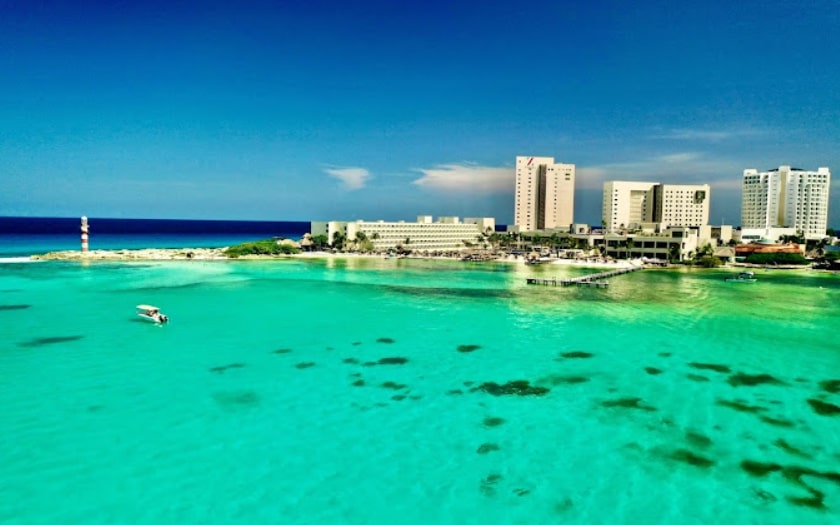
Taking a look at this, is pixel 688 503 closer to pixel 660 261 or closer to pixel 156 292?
pixel 156 292

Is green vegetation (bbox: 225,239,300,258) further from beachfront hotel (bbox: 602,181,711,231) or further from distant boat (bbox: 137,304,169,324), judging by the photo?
beachfront hotel (bbox: 602,181,711,231)

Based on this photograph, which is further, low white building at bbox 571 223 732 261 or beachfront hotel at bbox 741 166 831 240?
Answer: beachfront hotel at bbox 741 166 831 240

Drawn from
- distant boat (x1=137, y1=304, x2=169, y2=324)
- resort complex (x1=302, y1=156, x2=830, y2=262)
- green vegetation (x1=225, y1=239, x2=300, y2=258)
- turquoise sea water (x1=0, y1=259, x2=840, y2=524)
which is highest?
resort complex (x1=302, y1=156, x2=830, y2=262)

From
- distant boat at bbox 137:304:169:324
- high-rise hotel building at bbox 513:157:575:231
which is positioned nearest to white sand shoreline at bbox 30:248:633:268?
high-rise hotel building at bbox 513:157:575:231

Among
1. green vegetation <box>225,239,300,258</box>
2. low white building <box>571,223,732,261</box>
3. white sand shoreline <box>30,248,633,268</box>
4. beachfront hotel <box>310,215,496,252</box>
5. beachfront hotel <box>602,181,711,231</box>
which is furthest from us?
beachfront hotel <box>602,181,711,231</box>

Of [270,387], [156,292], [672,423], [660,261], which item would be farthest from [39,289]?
[660,261]

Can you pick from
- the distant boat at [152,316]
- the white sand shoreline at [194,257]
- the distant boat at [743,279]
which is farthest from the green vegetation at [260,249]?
the distant boat at [743,279]

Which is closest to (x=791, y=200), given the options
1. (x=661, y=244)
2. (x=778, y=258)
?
(x=778, y=258)
